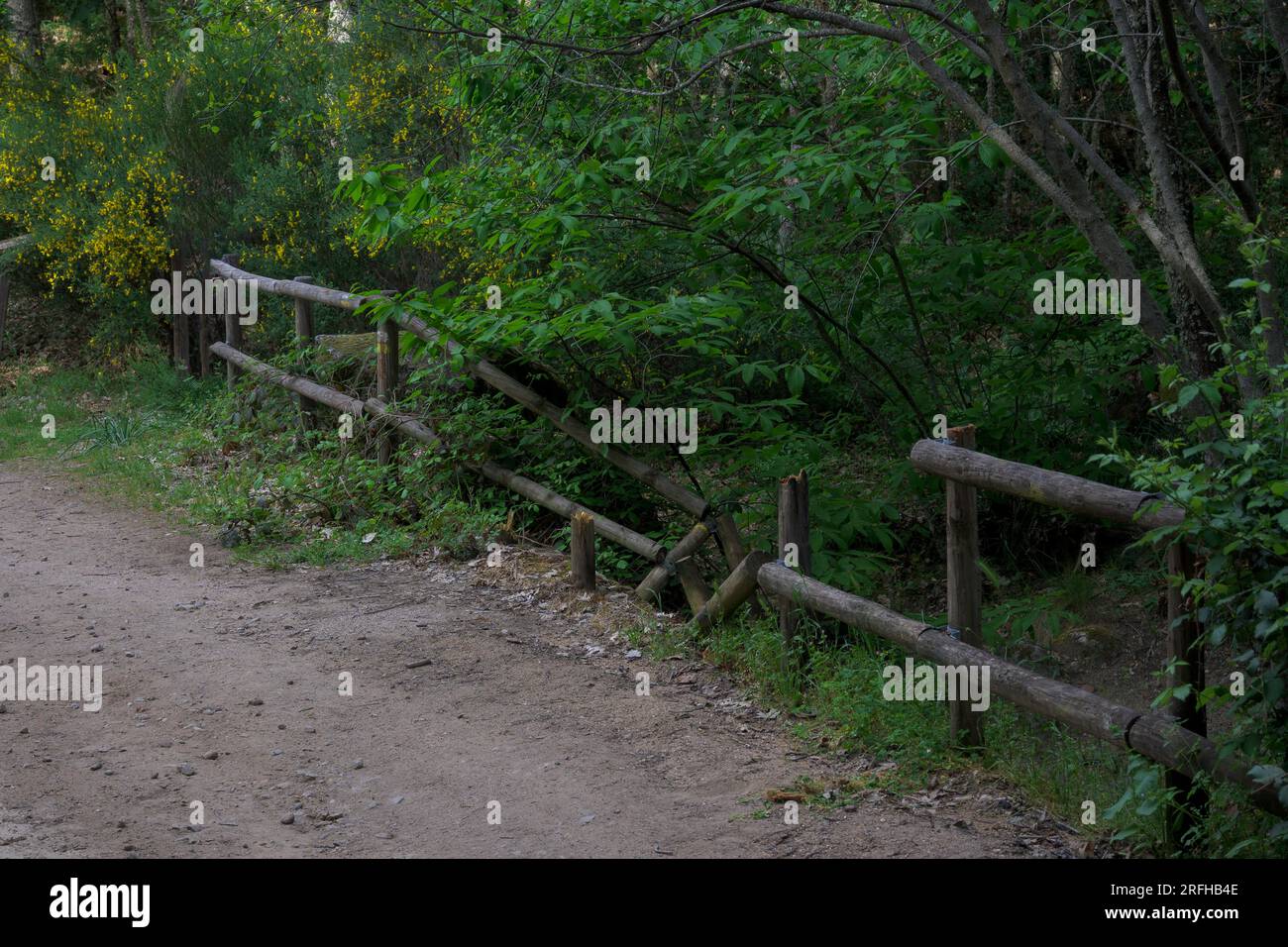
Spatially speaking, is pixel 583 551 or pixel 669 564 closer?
pixel 669 564

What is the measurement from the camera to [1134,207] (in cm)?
604

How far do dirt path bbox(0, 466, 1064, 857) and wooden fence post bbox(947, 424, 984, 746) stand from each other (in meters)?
0.53

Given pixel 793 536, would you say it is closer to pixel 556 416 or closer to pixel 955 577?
pixel 955 577

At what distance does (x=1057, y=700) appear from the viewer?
4.97m

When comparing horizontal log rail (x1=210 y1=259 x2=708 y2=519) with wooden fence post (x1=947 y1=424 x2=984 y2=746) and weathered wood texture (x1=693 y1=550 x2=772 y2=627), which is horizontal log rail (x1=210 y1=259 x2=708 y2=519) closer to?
weathered wood texture (x1=693 y1=550 x2=772 y2=627)

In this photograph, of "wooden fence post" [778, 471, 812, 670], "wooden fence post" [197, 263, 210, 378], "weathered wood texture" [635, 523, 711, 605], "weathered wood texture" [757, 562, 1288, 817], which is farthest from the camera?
"wooden fence post" [197, 263, 210, 378]

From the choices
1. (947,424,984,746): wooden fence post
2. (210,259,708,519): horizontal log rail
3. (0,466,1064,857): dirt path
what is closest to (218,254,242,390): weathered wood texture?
(210,259,708,519): horizontal log rail

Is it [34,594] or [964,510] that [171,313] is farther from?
[964,510]

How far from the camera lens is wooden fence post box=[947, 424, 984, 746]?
18.3 ft

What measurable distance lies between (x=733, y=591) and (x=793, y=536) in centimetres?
65

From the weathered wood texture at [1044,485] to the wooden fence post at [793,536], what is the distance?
106 centimetres

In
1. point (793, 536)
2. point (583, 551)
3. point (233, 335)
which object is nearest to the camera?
point (793, 536)

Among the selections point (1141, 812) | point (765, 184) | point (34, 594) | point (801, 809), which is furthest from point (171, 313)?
point (1141, 812)

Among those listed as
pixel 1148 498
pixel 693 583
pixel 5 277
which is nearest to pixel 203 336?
pixel 5 277
